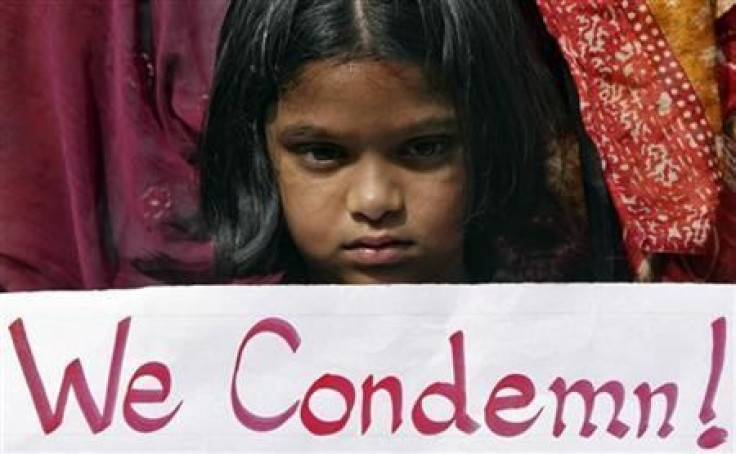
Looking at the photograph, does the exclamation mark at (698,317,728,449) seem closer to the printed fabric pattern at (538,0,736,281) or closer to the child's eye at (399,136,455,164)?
the printed fabric pattern at (538,0,736,281)

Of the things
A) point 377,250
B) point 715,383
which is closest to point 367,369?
point 377,250

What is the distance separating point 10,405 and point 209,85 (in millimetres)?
224

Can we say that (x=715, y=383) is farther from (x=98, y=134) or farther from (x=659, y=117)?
(x=98, y=134)

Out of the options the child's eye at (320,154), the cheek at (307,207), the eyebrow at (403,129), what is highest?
the eyebrow at (403,129)

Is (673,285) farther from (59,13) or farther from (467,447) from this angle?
(59,13)

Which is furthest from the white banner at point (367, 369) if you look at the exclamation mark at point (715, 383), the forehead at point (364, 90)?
the forehead at point (364, 90)

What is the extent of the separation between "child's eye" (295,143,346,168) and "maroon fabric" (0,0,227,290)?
0.25ft

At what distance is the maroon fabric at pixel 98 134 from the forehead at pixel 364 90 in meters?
0.08

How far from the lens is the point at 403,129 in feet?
2.41

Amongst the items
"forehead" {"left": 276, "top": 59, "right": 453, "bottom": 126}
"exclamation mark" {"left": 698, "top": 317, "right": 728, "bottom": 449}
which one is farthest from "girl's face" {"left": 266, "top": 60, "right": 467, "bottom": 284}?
"exclamation mark" {"left": 698, "top": 317, "right": 728, "bottom": 449}

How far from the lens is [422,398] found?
0.71 meters

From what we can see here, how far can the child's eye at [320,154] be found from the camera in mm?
742

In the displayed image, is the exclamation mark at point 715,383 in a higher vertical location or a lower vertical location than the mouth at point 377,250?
lower

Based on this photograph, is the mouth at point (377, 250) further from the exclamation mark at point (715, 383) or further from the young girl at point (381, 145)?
the exclamation mark at point (715, 383)
